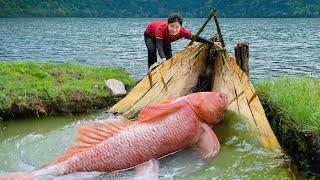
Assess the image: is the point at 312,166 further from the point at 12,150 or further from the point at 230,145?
the point at 12,150

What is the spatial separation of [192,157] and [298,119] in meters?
1.81

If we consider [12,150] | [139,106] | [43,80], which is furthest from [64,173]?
[43,80]

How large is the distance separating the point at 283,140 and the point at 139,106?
2.77m

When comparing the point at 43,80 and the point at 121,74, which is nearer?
the point at 43,80

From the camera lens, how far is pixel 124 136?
6566 millimetres

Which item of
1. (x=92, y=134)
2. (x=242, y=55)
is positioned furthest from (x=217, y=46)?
(x=92, y=134)

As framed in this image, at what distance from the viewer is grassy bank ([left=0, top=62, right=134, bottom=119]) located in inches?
407

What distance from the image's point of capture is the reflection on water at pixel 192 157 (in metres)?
6.40

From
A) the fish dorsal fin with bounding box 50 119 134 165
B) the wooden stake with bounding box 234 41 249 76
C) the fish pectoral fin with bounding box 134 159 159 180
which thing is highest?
the wooden stake with bounding box 234 41 249 76

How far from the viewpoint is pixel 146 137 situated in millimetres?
6617

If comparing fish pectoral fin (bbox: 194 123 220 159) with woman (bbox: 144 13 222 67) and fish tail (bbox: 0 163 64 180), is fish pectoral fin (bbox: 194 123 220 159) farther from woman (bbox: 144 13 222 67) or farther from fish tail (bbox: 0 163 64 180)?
woman (bbox: 144 13 222 67)

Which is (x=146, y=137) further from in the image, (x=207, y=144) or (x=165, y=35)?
(x=165, y=35)

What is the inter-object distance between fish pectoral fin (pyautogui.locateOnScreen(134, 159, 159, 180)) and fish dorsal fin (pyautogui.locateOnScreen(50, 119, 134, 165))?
2.03ft

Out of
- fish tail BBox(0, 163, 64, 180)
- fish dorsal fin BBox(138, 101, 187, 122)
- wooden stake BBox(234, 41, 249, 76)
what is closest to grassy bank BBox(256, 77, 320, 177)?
wooden stake BBox(234, 41, 249, 76)
